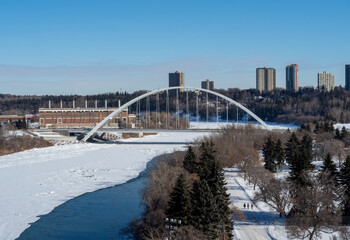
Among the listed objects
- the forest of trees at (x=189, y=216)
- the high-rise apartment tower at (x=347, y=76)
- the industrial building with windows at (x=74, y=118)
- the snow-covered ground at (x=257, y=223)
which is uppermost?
the high-rise apartment tower at (x=347, y=76)

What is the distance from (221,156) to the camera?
3116 cm

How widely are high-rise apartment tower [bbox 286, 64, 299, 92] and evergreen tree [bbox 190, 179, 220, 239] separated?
161 meters

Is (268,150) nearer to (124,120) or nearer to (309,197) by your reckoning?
(309,197)

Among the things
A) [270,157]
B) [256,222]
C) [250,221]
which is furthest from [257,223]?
[270,157]

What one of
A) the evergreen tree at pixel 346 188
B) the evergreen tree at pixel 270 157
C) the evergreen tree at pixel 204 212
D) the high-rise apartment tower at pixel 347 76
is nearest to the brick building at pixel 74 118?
the evergreen tree at pixel 270 157

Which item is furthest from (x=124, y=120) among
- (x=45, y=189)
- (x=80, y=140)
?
(x=45, y=189)

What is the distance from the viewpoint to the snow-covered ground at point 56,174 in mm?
20703

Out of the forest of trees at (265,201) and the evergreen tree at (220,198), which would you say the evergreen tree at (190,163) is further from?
the evergreen tree at (220,198)

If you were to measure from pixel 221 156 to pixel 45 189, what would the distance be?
12450 mm

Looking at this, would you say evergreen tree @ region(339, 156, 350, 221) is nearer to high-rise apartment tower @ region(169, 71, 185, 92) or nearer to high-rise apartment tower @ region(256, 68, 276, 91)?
high-rise apartment tower @ region(169, 71, 185, 92)

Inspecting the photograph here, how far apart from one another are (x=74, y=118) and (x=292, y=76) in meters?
125

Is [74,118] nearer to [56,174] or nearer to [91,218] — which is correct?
[56,174]

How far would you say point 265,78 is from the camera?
188 meters

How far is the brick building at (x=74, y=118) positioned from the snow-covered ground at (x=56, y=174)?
14.5 m
